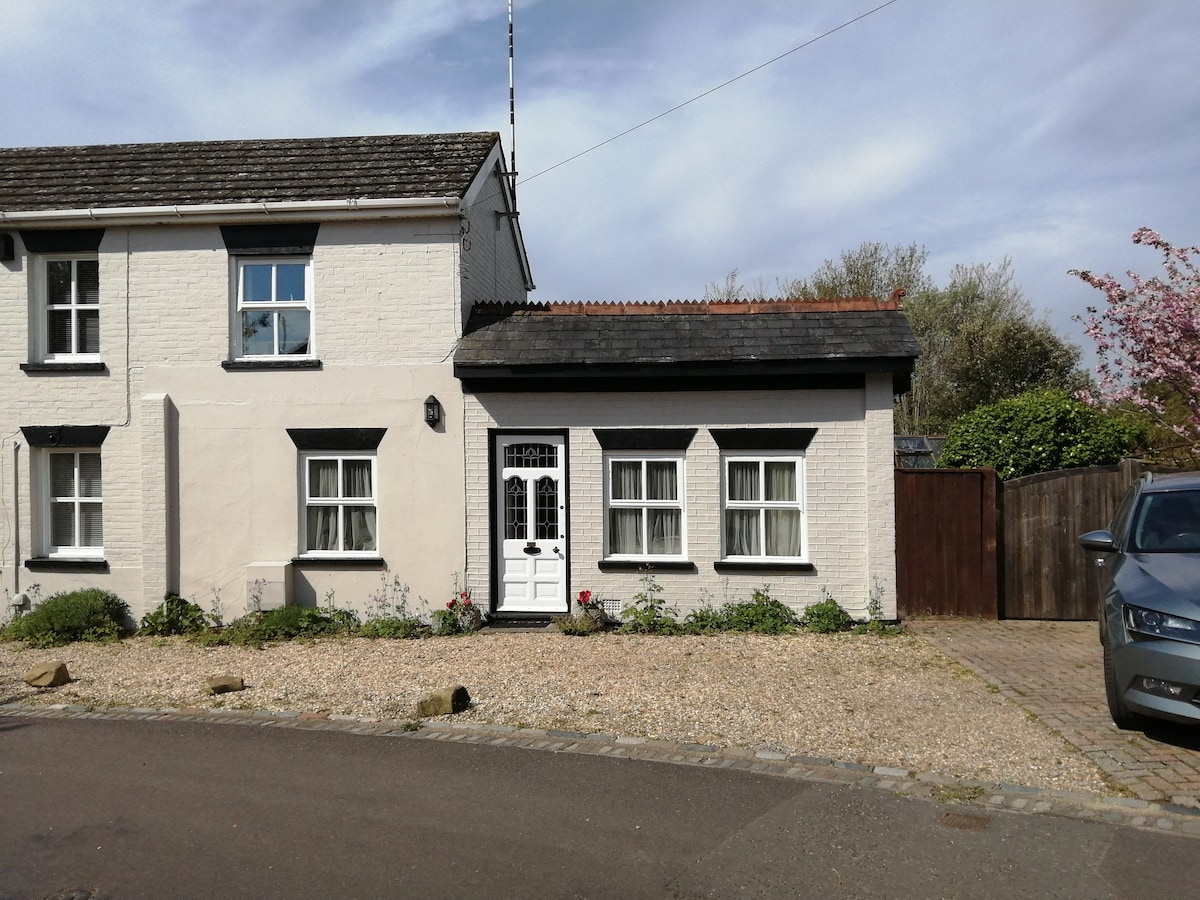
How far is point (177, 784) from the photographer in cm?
618

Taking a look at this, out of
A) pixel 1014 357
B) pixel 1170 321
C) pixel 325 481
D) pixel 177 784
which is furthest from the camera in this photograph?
pixel 1014 357

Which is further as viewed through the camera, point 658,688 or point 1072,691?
point 658,688

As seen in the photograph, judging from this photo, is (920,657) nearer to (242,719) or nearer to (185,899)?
(242,719)

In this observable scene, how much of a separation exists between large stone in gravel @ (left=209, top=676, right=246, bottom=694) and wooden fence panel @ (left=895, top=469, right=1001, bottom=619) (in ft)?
24.9

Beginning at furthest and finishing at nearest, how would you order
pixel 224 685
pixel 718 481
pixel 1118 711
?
pixel 718 481 → pixel 224 685 → pixel 1118 711

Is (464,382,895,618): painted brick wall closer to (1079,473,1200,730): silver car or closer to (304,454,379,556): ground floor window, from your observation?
(304,454,379,556): ground floor window

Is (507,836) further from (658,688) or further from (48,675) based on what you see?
(48,675)

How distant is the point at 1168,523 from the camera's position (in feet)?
23.7

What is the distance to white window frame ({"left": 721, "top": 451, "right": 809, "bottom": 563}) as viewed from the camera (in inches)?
449

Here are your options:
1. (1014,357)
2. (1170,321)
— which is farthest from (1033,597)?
(1014,357)

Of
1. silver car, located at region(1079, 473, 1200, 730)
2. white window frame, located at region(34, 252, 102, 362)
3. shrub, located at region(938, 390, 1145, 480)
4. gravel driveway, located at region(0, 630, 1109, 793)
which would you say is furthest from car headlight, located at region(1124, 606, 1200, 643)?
white window frame, located at region(34, 252, 102, 362)

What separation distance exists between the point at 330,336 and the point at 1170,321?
1161cm

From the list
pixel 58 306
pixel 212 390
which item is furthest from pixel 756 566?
pixel 58 306

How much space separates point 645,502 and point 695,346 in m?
2.00
